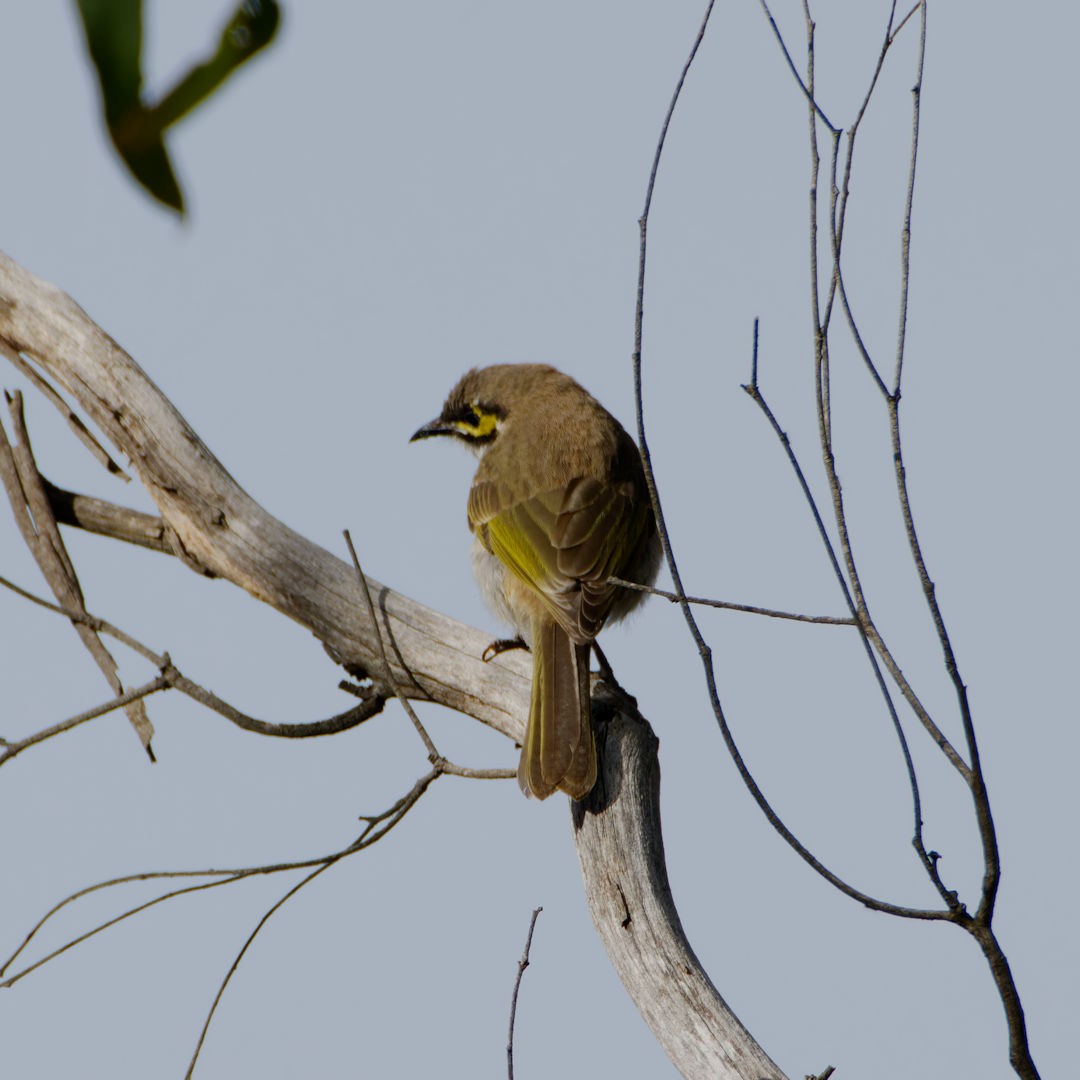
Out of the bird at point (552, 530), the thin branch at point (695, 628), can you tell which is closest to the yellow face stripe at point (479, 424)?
the bird at point (552, 530)

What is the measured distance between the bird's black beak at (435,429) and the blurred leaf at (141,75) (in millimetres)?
5966

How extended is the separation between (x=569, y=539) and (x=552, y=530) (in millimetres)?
103

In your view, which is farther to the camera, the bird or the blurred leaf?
the bird

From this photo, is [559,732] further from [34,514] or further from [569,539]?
[34,514]

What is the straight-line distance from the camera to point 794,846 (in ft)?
8.58

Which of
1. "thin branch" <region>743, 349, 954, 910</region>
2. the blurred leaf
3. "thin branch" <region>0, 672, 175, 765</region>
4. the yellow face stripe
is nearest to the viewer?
the blurred leaf

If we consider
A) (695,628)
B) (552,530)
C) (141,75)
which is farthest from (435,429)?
(141,75)

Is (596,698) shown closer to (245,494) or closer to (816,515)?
(245,494)

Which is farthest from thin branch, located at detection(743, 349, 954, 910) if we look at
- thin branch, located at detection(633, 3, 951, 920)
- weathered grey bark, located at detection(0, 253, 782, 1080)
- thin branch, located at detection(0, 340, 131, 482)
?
thin branch, located at detection(0, 340, 131, 482)

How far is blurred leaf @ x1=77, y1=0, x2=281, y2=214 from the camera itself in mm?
516

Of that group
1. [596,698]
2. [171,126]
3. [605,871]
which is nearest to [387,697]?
[596,698]

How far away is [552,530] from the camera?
5223mm

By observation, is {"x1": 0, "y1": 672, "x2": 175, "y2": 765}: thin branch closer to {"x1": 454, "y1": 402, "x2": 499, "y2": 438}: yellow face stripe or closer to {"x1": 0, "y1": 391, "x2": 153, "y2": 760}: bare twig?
{"x1": 0, "y1": 391, "x2": 153, "y2": 760}: bare twig

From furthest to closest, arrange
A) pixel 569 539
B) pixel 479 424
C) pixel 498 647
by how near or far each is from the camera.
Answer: pixel 479 424 → pixel 569 539 → pixel 498 647
